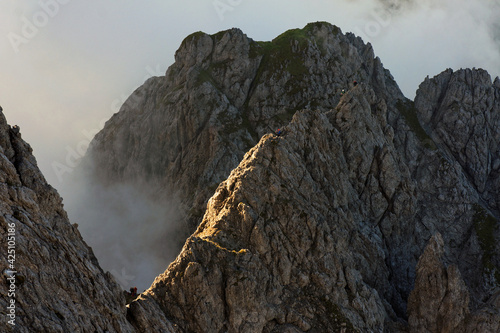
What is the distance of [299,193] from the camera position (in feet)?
284

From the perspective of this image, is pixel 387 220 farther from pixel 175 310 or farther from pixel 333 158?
pixel 175 310

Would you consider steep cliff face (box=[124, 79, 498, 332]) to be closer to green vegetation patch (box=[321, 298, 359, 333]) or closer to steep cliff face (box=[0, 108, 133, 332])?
green vegetation patch (box=[321, 298, 359, 333])

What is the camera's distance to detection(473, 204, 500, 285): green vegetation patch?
106688mm

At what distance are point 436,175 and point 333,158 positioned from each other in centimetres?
4522

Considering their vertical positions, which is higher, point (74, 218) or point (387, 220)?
point (74, 218)

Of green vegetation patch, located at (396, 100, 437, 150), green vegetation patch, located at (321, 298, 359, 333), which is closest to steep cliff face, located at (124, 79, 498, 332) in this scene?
green vegetation patch, located at (321, 298, 359, 333)

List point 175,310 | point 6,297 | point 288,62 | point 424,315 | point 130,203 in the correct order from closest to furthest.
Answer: point 6,297, point 175,310, point 424,315, point 130,203, point 288,62

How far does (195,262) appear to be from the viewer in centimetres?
6662

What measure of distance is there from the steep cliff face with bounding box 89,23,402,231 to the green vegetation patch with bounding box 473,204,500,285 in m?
53.0

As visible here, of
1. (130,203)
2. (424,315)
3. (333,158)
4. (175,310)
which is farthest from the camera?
(130,203)

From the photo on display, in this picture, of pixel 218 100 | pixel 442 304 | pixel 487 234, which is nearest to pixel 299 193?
pixel 442 304

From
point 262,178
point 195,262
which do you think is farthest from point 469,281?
point 195,262

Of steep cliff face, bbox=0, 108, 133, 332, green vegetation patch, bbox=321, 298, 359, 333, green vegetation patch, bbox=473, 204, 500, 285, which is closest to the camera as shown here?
steep cliff face, bbox=0, 108, 133, 332

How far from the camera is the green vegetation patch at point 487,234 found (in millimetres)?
106688
